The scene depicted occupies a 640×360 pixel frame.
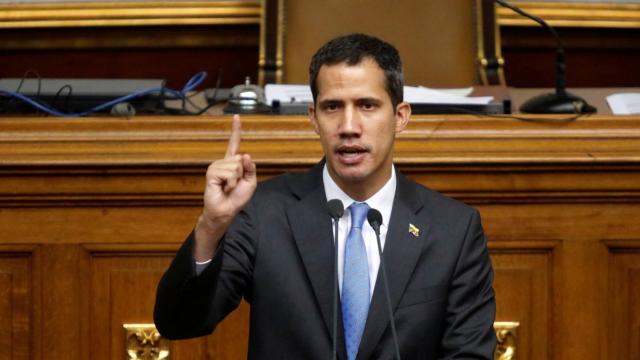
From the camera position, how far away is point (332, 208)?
1545 mm

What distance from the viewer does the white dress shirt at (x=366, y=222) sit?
1693 millimetres

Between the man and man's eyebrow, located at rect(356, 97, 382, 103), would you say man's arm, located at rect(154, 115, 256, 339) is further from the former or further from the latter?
man's eyebrow, located at rect(356, 97, 382, 103)

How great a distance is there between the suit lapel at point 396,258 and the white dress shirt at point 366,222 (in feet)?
0.04

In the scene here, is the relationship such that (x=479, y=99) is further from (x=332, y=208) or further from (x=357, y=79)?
(x=332, y=208)

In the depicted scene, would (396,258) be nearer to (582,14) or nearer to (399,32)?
(399,32)

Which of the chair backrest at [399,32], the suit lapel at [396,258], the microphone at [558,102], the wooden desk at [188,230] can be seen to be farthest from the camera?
the chair backrest at [399,32]

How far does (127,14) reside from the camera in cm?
310

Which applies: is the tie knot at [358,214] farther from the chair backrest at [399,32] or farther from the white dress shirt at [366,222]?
the chair backrest at [399,32]

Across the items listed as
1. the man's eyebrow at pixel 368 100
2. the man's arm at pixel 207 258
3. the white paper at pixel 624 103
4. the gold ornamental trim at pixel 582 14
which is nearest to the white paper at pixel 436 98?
the white paper at pixel 624 103

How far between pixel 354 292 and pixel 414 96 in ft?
2.11

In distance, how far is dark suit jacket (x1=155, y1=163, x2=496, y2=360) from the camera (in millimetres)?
1648

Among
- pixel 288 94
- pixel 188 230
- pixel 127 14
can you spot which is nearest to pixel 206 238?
pixel 188 230

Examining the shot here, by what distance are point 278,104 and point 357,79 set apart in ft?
1.85

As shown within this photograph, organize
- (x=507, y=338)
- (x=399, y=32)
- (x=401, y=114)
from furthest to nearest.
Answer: (x=399, y=32) < (x=507, y=338) < (x=401, y=114)
